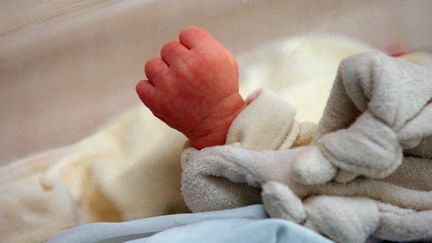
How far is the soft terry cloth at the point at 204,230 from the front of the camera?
22.7 inches

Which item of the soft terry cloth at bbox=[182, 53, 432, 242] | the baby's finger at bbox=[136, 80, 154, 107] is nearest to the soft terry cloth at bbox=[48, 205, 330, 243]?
the soft terry cloth at bbox=[182, 53, 432, 242]

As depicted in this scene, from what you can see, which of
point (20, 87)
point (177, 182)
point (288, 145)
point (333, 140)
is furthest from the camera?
point (20, 87)

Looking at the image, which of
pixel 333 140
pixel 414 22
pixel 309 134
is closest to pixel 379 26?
pixel 414 22

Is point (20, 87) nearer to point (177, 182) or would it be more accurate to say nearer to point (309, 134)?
point (177, 182)

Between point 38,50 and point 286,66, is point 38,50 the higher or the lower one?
the higher one

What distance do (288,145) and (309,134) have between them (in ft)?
0.11

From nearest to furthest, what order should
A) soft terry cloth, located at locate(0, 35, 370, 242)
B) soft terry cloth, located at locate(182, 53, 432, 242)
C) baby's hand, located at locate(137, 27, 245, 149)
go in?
1. soft terry cloth, located at locate(182, 53, 432, 242)
2. baby's hand, located at locate(137, 27, 245, 149)
3. soft terry cloth, located at locate(0, 35, 370, 242)

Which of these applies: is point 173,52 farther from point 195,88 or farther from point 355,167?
point 355,167

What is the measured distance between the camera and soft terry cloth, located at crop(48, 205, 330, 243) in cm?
58

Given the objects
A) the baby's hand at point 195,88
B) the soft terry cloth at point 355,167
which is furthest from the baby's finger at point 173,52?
the soft terry cloth at point 355,167

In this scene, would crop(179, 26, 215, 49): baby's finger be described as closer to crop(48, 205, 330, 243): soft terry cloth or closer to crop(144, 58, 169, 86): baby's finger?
crop(144, 58, 169, 86): baby's finger

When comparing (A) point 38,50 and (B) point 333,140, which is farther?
(A) point 38,50

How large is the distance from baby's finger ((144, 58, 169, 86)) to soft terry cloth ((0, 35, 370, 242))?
0.14 m

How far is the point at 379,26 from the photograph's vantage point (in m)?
1.04
